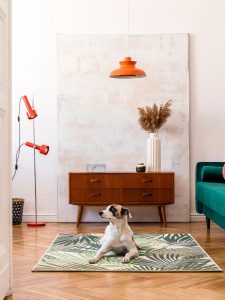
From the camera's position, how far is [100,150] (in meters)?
7.07

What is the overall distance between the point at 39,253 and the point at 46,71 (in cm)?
284

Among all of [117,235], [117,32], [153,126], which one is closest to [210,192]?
[153,126]

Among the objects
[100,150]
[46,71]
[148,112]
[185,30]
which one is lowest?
[100,150]

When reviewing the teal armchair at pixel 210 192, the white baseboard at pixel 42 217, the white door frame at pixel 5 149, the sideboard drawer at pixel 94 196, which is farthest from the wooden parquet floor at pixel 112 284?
the white baseboard at pixel 42 217

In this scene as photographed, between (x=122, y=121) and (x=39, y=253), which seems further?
(x=122, y=121)

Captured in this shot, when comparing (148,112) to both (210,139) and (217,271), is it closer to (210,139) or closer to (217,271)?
(210,139)

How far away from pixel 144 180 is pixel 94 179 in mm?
545

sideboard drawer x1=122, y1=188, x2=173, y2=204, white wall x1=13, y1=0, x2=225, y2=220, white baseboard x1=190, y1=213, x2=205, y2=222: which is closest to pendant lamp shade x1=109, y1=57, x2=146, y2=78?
white wall x1=13, y1=0, x2=225, y2=220

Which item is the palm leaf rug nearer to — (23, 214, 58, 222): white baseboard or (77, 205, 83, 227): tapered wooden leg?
(77, 205, 83, 227): tapered wooden leg

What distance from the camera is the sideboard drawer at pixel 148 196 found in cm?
659

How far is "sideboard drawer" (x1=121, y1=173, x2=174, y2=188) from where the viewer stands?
6578 millimetres

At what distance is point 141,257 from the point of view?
464cm

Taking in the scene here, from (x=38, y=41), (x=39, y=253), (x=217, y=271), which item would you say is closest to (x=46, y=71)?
(x=38, y=41)

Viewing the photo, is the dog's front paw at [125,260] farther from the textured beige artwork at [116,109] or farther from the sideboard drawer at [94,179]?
the textured beige artwork at [116,109]
